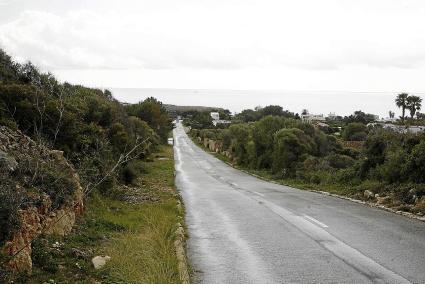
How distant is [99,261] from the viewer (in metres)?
8.59

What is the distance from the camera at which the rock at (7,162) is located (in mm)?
9516

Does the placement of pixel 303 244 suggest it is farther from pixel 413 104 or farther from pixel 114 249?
pixel 413 104

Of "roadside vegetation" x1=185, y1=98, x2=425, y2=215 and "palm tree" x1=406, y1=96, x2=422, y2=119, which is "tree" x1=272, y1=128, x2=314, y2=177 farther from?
"palm tree" x1=406, y1=96, x2=422, y2=119

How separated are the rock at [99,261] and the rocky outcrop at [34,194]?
1004 mm

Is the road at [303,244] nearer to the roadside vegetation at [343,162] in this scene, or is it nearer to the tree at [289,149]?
the roadside vegetation at [343,162]

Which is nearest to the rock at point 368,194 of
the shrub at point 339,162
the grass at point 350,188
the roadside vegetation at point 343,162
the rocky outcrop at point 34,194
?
the roadside vegetation at point 343,162

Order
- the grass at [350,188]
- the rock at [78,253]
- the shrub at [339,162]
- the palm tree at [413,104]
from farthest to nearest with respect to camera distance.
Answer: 1. the palm tree at [413,104]
2. the shrub at [339,162]
3. the grass at [350,188]
4. the rock at [78,253]

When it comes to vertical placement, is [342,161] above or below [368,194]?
above

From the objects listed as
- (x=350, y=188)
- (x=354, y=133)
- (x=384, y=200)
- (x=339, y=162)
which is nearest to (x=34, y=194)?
(x=384, y=200)

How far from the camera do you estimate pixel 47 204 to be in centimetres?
977

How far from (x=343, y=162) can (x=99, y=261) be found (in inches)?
1012

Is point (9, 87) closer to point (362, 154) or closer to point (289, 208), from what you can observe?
point (289, 208)

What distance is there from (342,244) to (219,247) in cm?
278

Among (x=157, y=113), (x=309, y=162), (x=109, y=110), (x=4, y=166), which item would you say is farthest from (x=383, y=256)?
(x=157, y=113)
